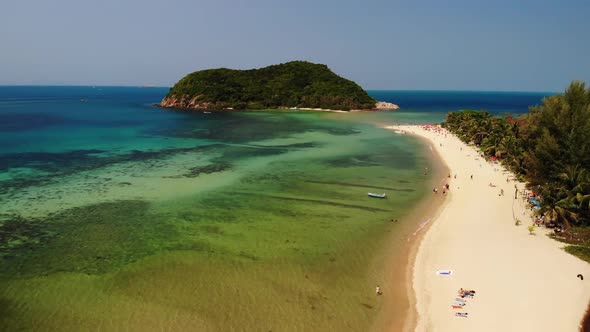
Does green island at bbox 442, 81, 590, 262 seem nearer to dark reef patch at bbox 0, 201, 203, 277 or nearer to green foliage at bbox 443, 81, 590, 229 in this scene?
green foliage at bbox 443, 81, 590, 229

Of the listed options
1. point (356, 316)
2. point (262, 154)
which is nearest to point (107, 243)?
point (356, 316)

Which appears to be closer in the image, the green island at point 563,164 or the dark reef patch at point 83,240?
the dark reef patch at point 83,240

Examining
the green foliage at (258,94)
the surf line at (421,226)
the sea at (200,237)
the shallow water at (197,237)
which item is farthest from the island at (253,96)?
the surf line at (421,226)

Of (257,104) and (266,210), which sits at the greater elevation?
(257,104)

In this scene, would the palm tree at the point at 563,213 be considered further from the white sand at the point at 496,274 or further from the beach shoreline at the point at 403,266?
the beach shoreline at the point at 403,266

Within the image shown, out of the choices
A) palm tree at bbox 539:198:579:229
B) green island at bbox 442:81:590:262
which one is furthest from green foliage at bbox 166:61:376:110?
palm tree at bbox 539:198:579:229

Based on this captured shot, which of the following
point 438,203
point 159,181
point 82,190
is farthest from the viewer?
point 159,181

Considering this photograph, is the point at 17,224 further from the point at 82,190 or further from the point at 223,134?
the point at 223,134
